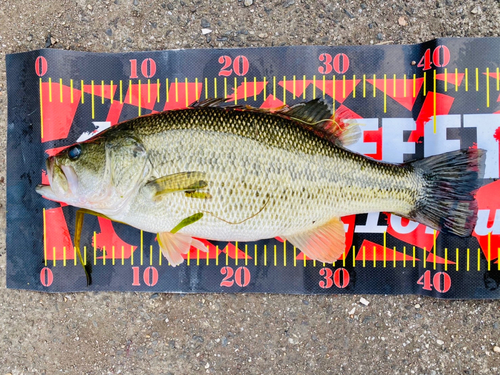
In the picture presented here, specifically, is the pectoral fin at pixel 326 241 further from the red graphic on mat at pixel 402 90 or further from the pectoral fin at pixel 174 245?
the red graphic on mat at pixel 402 90

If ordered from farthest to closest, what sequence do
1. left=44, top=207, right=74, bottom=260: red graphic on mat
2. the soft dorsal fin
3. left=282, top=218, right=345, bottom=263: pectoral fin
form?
left=44, top=207, right=74, bottom=260: red graphic on mat, left=282, top=218, right=345, bottom=263: pectoral fin, the soft dorsal fin

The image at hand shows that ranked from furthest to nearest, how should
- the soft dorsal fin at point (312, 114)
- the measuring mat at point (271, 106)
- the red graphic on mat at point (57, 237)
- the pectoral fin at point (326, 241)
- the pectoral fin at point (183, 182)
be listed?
the red graphic on mat at point (57, 237)
the measuring mat at point (271, 106)
the pectoral fin at point (326, 241)
the soft dorsal fin at point (312, 114)
the pectoral fin at point (183, 182)

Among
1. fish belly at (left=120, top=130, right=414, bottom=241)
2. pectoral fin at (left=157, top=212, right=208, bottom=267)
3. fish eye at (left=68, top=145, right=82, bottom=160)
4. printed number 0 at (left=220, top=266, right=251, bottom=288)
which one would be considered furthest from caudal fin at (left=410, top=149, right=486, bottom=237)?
fish eye at (left=68, top=145, right=82, bottom=160)

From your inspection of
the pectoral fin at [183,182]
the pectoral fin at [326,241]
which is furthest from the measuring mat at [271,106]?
the pectoral fin at [183,182]

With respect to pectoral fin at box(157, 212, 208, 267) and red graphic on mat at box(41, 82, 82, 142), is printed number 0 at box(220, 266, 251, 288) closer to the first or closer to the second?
pectoral fin at box(157, 212, 208, 267)

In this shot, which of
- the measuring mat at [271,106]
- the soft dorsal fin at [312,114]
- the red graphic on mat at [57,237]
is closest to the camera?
the soft dorsal fin at [312,114]
